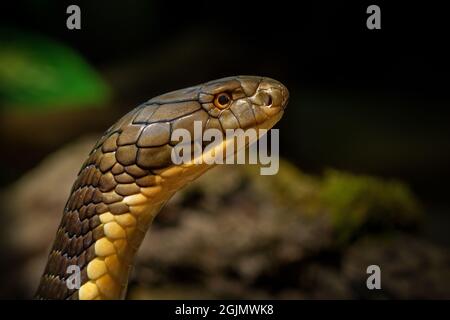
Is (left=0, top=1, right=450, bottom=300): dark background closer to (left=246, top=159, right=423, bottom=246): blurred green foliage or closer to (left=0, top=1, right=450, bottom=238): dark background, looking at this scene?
(left=0, top=1, right=450, bottom=238): dark background

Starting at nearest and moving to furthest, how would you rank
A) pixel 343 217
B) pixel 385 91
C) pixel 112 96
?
Result: pixel 343 217 < pixel 112 96 < pixel 385 91

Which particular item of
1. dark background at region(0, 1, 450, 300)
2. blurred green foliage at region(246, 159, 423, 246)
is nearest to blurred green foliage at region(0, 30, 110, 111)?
dark background at region(0, 1, 450, 300)

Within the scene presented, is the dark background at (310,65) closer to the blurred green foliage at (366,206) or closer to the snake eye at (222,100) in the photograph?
the blurred green foliage at (366,206)

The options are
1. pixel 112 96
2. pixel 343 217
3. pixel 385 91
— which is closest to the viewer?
pixel 343 217

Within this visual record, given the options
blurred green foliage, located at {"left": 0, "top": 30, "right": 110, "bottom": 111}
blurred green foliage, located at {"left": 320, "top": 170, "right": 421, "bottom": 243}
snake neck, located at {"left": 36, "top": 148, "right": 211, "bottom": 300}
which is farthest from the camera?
blurred green foliage, located at {"left": 0, "top": 30, "right": 110, "bottom": 111}

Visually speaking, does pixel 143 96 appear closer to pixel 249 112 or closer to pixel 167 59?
pixel 167 59

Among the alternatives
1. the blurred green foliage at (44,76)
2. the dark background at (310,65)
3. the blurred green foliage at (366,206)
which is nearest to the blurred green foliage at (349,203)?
the blurred green foliage at (366,206)

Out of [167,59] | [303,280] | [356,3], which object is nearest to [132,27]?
[167,59]

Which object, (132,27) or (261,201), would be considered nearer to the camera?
(261,201)

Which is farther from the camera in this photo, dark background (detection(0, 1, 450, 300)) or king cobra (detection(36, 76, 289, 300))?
dark background (detection(0, 1, 450, 300))
